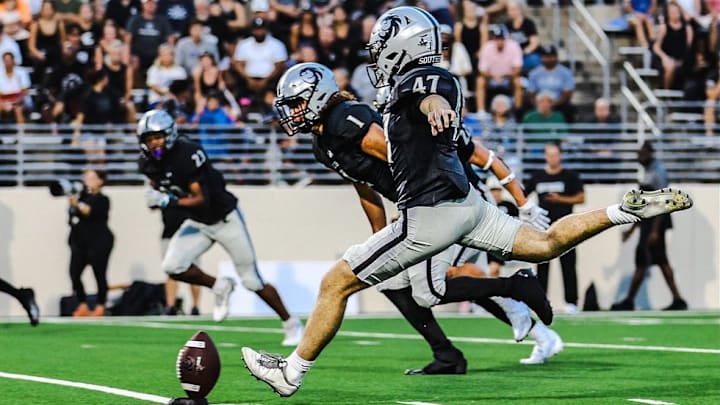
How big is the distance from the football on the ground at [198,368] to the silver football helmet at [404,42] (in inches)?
63.2

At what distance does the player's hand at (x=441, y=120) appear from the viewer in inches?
262

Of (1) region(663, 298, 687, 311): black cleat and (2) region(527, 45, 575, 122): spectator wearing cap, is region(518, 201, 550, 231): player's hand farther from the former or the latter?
(2) region(527, 45, 575, 122): spectator wearing cap

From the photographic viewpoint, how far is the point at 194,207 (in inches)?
485

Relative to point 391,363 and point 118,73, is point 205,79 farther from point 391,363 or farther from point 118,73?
point 391,363

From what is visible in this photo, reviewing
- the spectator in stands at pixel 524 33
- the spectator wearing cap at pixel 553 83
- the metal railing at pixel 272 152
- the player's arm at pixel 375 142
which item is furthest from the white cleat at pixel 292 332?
the spectator in stands at pixel 524 33

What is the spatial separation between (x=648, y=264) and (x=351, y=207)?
3433 mm

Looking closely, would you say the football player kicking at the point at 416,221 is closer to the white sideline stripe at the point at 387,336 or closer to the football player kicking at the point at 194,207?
the white sideline stripe at the point at 387,336

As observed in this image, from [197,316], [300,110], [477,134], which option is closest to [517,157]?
[477,134]

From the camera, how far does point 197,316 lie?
16562 mm

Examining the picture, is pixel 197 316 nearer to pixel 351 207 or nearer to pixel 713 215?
pixel 351 207

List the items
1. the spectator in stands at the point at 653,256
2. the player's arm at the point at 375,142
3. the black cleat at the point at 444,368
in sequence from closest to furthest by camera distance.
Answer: the player's arm at the point at 375,142 < the black cleat at the point at 444,368 < the spectator in stands at the point at 653,256

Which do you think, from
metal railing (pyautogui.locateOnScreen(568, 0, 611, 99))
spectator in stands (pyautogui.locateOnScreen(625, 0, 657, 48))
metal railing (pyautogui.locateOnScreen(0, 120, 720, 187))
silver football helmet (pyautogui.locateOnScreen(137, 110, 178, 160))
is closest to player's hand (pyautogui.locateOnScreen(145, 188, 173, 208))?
silver football helmet (pyautogui.locateOnScreen(137, 110, 178, 160))

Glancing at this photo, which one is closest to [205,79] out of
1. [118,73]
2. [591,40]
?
[118,73]

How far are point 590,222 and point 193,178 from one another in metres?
5.79
